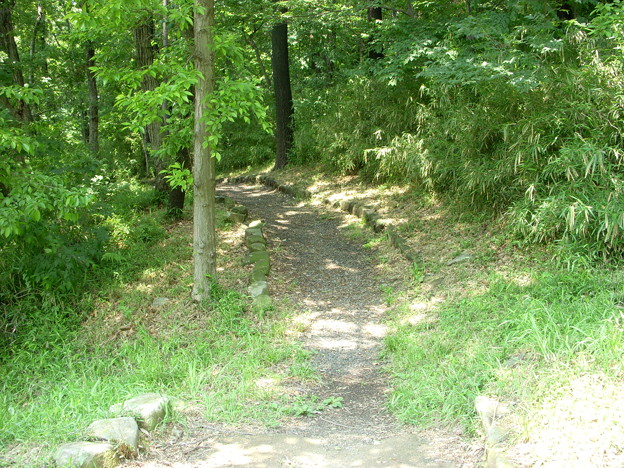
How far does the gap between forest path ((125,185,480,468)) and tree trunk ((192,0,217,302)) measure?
3.03ft

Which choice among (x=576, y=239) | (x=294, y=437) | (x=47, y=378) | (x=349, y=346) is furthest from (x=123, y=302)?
(x=576, y=239)

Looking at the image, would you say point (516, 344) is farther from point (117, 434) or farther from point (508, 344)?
point (117, 434)

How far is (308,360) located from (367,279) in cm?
211

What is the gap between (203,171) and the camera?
5609mm

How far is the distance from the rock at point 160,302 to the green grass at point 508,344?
8.34 feet

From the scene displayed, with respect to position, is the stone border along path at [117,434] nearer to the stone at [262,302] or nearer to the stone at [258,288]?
the stone at [262,302]

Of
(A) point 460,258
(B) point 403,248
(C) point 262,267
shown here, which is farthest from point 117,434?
A: (B) point 403,248

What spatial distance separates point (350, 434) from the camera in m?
3.70

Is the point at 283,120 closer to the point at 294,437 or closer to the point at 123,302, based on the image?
the point at 123,302

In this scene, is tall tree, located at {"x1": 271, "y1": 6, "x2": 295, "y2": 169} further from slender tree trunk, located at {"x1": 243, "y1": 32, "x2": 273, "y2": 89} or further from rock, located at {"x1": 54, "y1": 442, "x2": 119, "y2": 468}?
rock, located at {"x1": 54, "y1": 442, "x2": 119, "y2": 468}

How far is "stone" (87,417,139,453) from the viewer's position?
129 inches

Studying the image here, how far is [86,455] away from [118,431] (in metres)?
0.26

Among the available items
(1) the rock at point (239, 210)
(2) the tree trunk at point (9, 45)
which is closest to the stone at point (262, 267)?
Answer: (1) the rock at point (239, 210)

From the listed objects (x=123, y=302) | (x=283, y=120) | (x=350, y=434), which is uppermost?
(x=283, y=120)
